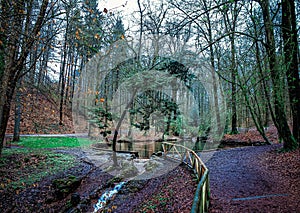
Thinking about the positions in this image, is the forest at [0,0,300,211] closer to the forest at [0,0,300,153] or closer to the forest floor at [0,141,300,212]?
the forest at [0,0,300,153]

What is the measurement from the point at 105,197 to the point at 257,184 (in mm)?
5064

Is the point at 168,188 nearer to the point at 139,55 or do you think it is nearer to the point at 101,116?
the point at 101,116

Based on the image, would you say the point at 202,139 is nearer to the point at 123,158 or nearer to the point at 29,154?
the point at 123,158

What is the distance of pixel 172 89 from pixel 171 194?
5.04 m

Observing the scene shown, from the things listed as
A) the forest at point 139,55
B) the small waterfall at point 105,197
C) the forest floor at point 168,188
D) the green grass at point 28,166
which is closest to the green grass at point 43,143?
the green grass at point 28,166

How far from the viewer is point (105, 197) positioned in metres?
7.06

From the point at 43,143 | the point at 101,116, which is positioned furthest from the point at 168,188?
the point at 43,143

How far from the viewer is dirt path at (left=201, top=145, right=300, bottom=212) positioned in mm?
4070

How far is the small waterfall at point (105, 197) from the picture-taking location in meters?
6.53

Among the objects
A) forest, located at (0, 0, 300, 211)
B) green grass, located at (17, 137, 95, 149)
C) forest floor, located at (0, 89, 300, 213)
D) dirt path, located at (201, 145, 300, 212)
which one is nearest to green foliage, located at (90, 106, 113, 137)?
forest, located at (0, 0, 300, 211)

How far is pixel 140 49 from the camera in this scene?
938 cm

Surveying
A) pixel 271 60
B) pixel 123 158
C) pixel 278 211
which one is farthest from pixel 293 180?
pixel 123 158

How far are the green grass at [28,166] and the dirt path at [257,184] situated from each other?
6724 mm

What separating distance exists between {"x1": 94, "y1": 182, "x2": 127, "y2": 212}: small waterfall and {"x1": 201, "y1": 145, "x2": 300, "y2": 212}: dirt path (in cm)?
371
